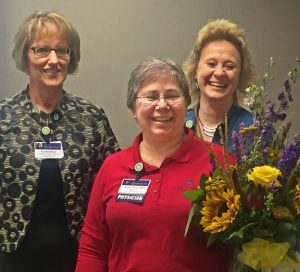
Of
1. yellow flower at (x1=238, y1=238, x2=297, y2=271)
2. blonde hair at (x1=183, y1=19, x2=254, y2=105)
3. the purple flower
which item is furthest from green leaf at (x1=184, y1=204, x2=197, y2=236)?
blonde hair at (x1=183, y1=19, x2=254, y2=105)

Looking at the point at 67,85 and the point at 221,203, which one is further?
the point at 67,85

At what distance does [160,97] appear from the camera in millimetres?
1781

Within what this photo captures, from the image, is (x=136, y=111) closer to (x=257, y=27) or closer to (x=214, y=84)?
(x=214, y=84)

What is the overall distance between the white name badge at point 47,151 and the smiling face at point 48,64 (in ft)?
0.86

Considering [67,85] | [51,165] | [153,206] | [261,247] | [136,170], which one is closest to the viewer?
[261,247]

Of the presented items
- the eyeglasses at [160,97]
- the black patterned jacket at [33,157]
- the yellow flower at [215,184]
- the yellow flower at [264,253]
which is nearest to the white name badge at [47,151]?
the black patterned jacket at [33,157]

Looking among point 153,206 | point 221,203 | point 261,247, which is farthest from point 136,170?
point 261,247

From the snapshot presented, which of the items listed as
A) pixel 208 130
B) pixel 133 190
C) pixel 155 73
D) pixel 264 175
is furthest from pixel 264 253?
pixel 208 130

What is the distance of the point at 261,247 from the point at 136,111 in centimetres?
73

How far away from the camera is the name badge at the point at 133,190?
5.55ft

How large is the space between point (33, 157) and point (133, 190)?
57 cm

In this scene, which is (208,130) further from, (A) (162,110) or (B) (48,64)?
(B) (48,64)

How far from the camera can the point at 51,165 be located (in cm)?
209

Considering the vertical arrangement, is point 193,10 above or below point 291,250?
above
